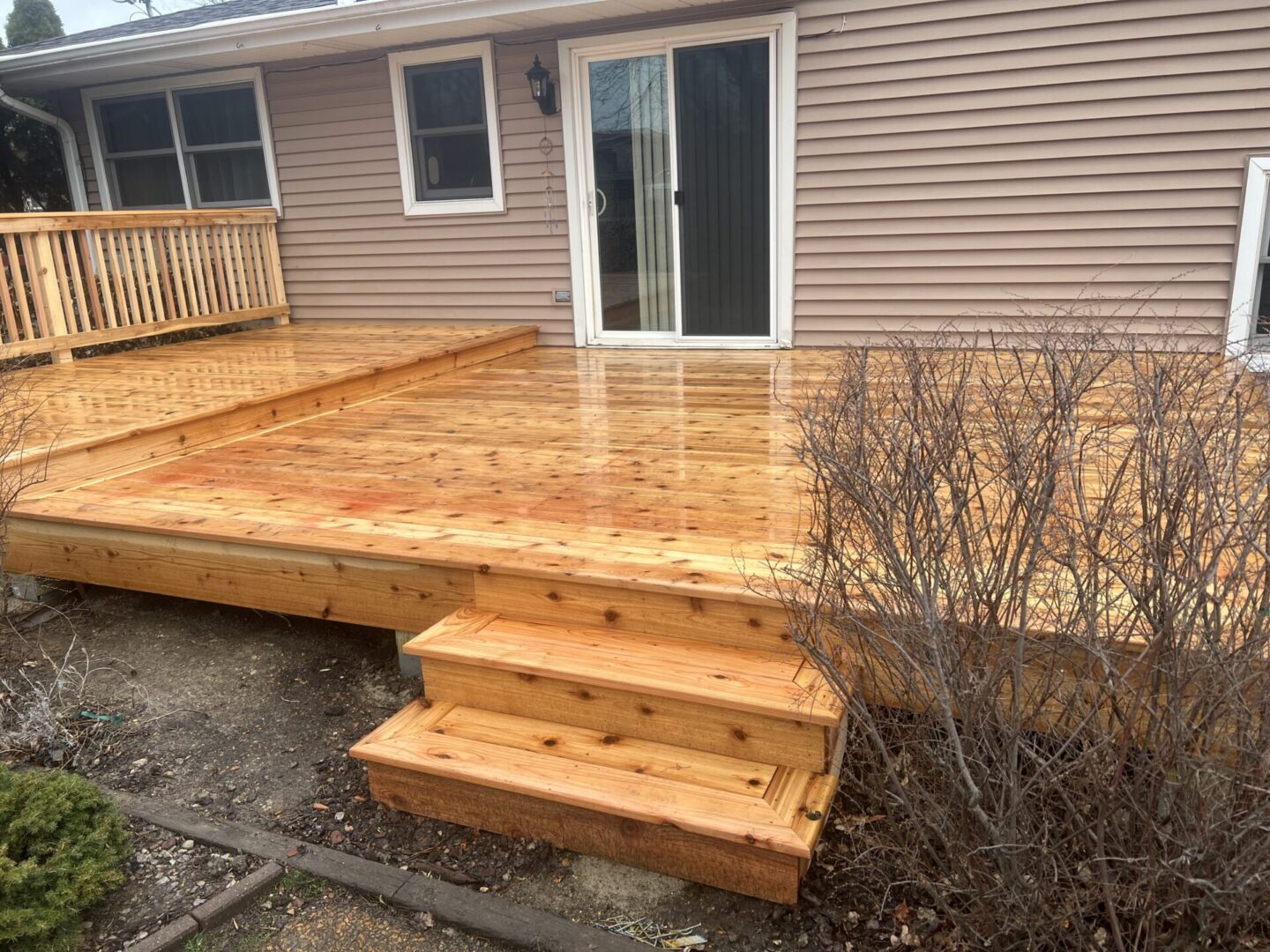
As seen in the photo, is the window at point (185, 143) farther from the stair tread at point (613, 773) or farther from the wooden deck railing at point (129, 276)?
the stair tread at point (613, 773)

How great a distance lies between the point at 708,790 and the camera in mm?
2004

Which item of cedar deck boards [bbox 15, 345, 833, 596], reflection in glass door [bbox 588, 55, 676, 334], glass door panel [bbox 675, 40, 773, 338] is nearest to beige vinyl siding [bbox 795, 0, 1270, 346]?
glass door panel [bbox 675, 40, 773, 338]

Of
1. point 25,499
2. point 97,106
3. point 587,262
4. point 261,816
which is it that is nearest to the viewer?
point 261,816

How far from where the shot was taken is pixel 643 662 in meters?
2.27

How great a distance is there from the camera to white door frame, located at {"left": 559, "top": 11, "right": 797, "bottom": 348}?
5.66 metres

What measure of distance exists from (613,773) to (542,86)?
17.2ft

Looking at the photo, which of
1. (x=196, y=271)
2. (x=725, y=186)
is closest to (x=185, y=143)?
(x=196, y=271)

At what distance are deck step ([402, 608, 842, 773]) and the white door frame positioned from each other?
404 cm

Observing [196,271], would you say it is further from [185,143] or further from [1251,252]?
[1251,252]

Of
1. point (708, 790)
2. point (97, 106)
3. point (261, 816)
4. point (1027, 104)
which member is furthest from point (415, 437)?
point (97, 106)

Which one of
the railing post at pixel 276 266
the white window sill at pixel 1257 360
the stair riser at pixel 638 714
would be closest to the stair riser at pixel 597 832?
the stair riser at pixel 638 714

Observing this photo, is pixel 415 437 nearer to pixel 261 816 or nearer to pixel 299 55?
pixel 261 816

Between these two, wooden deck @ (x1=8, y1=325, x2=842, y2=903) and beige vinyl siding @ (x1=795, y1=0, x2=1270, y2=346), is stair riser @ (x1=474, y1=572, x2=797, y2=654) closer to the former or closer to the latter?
wooden deck @ (x1=8, y1=325, x2=842, y2=903)

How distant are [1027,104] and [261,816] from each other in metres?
5.22
